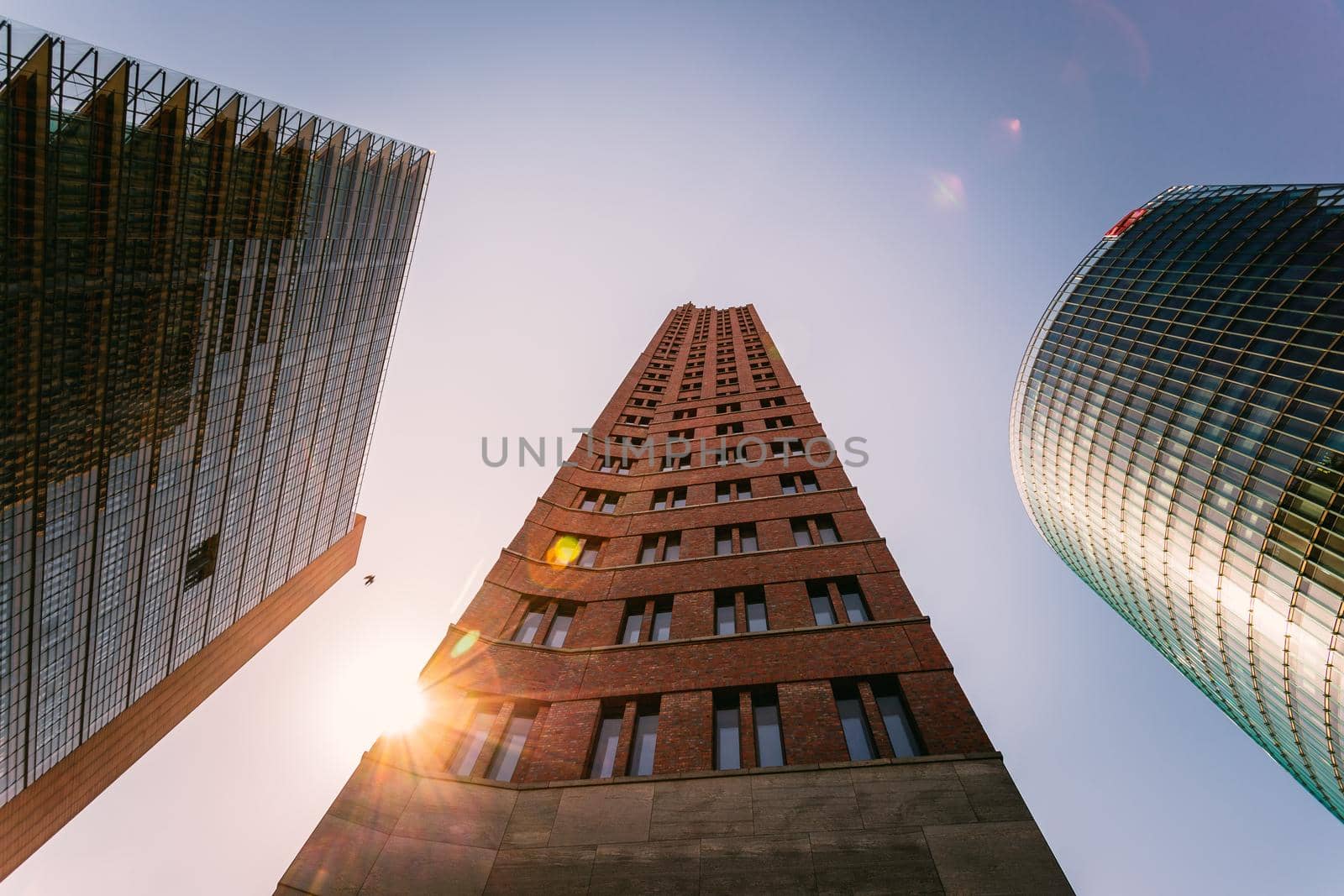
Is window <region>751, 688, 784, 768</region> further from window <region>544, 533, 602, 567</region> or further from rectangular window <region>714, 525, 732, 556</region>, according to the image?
window <region>544, 533, 602, 567</region>

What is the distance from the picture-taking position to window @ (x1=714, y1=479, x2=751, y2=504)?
3150 cm

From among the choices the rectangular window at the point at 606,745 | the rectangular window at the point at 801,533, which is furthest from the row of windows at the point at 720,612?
the rectangular window at the point at 801,533

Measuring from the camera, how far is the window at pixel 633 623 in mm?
22391

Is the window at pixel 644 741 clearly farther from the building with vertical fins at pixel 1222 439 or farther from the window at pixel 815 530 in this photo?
the building with vertical fins at pixel 1222 439

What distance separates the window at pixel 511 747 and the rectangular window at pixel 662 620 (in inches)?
195

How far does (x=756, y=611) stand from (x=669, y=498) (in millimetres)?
10383

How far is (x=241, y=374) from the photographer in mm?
51781

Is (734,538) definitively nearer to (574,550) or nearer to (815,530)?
(815,530)

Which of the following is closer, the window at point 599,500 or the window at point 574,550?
the window at point 574,550

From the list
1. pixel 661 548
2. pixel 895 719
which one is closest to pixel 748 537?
pixel 661 548

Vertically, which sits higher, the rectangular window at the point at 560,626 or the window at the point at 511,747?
the rectangular window at the point at 560,626

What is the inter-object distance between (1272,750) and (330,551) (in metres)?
114

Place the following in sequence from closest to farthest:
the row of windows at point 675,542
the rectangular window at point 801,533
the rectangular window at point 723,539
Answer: the rectangular window at point 801,533 < the row of windows at point 675,542 < the rectangular window at point 723,539

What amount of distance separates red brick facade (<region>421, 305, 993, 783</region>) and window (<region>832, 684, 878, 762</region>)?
0.95ft
